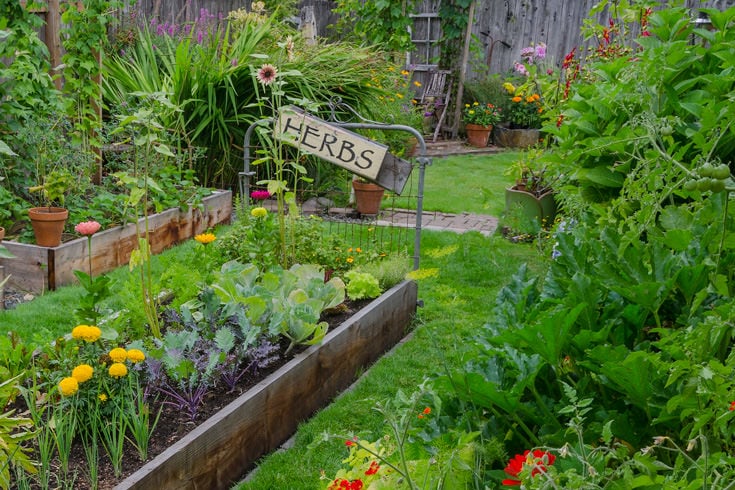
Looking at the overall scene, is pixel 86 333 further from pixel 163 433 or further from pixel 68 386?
pixel 163 433

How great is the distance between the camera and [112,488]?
7.43 ft

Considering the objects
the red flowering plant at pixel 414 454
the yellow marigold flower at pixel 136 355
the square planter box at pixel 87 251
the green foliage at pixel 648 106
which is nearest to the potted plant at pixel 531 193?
→ the square planter box at pixel 87 251

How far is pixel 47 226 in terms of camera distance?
183 inches

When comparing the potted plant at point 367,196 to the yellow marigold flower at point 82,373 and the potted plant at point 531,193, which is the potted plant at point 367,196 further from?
the yellow marigold flower at point 82,373

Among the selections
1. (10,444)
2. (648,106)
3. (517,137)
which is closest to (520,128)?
(517,137)

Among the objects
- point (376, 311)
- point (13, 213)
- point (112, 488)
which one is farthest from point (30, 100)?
point (112, 488)

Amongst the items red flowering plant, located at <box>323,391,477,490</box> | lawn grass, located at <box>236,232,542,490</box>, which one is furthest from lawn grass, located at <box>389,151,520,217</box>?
red flowering plant, located at <box>323,391,477,490</box>

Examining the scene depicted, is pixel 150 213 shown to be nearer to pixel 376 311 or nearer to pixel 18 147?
pixel 18 147

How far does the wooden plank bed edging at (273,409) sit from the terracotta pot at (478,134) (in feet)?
24.9

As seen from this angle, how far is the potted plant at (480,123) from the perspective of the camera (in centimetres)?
1146

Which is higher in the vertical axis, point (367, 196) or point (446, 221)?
point (367, 196)

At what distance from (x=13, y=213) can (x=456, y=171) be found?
5.69m

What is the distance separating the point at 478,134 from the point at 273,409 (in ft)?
29.5

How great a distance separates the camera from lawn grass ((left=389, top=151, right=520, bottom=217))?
7503 millimetres
